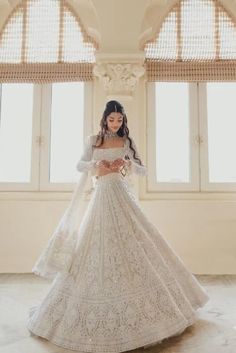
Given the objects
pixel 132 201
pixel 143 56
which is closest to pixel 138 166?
pixel 132 201

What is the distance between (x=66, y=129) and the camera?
3482mm

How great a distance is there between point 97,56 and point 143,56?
0.45m

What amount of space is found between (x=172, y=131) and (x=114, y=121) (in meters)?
1.53

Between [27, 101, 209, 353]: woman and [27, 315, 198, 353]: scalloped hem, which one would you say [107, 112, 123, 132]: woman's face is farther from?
[27, 315, 198, 353]: scalloped hem

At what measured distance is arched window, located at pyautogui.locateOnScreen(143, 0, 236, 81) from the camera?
3.30 metres

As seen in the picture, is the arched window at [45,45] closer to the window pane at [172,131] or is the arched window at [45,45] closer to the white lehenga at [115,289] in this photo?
the window pane at [172,131]

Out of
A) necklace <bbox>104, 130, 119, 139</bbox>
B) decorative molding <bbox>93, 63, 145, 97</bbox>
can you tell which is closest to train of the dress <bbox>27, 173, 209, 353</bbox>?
necklace <bbox>104, 130, 119, 139</bbox>

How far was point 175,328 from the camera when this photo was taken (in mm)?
1625

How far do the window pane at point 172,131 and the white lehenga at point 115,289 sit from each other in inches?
60.9

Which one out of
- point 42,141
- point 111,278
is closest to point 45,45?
point 42,141

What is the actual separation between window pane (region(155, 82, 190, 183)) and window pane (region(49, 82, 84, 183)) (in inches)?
33.2

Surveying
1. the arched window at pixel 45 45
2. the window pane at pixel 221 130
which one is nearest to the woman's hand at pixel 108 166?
the arched window at pixel 45 45

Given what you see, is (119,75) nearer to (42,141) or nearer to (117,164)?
(42,141)

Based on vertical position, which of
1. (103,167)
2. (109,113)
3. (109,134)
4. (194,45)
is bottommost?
(103,167)
